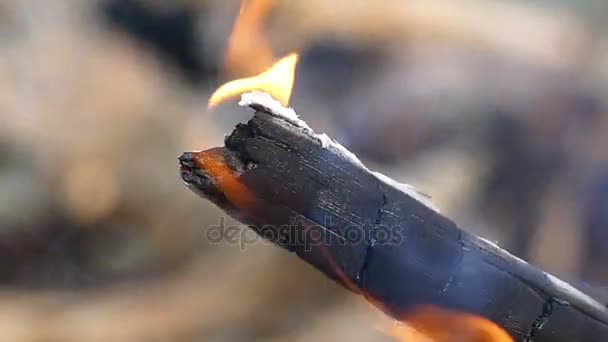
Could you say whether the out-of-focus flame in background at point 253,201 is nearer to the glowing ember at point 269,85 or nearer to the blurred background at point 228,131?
the glowing ember at point 269,85

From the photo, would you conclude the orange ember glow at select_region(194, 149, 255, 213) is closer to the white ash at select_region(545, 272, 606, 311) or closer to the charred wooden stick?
the charred wooden stick

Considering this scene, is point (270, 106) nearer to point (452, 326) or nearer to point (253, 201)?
point (253, 201)

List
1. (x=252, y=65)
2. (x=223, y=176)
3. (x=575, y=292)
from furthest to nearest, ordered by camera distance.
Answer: (x=252, y=65), (x=575, y=292), (x=223, y=176)

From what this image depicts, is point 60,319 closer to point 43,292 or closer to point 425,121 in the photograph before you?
point 43,292

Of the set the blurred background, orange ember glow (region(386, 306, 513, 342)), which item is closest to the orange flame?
orange ember glow (region(386, 306, 513, 342))

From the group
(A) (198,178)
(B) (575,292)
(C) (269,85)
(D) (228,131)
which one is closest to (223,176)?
(A) (198,178)
